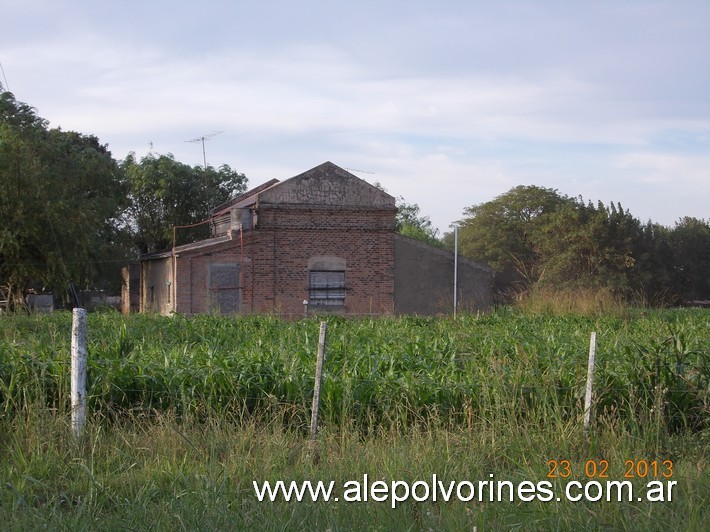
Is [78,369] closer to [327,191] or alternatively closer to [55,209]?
[55,209]

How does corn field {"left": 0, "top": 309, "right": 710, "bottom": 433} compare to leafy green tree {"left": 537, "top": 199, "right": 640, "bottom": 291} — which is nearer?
corn field {"left": 0, "top": 309, "right": 710, "bottom": 433}

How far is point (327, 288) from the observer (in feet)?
112

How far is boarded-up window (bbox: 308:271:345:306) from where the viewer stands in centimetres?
3391

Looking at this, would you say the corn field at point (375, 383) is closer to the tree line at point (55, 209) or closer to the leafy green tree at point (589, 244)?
the tree line at point (55, 209)

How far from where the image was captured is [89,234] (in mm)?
33562

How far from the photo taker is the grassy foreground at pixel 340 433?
18.0 feet

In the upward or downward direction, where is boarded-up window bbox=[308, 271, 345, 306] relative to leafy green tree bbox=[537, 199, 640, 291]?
downward

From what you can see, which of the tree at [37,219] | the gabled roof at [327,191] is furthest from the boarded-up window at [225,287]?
the tree at [37,219]

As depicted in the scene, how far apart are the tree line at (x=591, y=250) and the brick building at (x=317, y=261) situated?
8967 mm

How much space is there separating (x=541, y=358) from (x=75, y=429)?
18.0 ft

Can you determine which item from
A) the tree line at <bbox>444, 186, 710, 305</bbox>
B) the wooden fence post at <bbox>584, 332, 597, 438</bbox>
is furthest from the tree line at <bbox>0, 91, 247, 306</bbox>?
the tree line at <bbox>444, 186, 710, 305</bbox>
